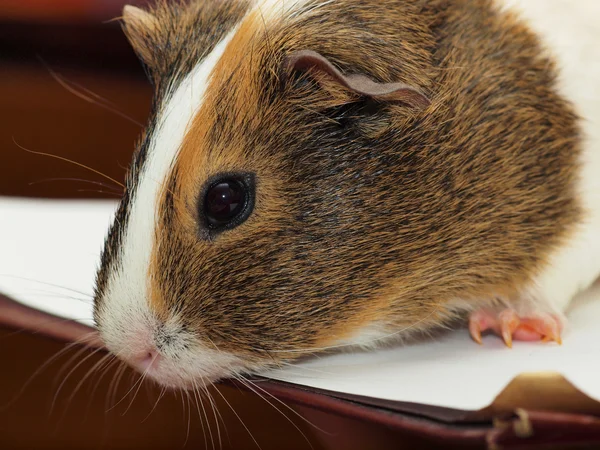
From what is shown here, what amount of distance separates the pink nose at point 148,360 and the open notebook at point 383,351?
0.63 ft

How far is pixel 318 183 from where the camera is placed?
3.57 feet

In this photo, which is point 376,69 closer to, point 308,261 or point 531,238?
point 308,261

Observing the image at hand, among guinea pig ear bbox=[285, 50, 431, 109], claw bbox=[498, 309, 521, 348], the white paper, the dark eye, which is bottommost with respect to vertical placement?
the white paper

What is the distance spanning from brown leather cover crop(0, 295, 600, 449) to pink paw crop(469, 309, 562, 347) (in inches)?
12.7

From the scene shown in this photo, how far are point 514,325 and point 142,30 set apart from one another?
840 mm

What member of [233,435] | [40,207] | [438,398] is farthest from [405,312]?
[40,207]

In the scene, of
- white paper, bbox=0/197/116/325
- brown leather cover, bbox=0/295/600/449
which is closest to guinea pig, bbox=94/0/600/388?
brown leather cover, bbox=0/295/600/449

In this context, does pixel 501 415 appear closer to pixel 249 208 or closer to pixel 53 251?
pixel 249 208

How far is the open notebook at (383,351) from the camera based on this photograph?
1099 mm

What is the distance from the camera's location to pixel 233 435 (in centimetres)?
164

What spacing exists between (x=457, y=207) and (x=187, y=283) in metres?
0.45

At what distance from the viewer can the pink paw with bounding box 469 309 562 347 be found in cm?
130

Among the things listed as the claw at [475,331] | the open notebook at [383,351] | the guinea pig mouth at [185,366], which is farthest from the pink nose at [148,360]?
the claw at [475,331]

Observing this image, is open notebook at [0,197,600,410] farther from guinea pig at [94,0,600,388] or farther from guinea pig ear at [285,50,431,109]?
guinea pig ear at [285,50,431,109]
